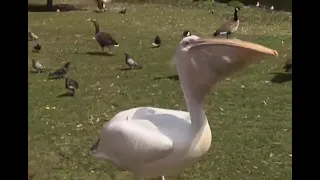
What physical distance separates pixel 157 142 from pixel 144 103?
149 inches

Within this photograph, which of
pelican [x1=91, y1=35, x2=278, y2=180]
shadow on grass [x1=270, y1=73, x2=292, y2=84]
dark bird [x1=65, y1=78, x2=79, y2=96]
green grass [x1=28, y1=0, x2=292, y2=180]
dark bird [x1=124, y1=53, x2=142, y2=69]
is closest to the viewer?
pelican [x1=91, y1=35, x2=278, y2=180]

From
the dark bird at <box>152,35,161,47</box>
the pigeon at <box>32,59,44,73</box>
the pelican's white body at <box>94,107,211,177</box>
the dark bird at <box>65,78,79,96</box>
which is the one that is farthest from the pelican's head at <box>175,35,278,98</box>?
the dark bird at <box>152,35,161,47</box>

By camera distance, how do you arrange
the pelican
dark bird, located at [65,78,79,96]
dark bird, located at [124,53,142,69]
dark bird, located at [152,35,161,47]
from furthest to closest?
dark bird, located at [152,35,161,47]
dark bird, located at [124,53,142,69]
dark bird, located at [65,78,79,96]
the pelican

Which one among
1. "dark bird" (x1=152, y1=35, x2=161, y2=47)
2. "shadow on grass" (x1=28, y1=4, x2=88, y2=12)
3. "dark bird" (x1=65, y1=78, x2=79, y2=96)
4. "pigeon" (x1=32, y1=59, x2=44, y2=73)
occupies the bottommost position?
"shadow on grass" (x1=28, y1=4, x2=88, y2=12)

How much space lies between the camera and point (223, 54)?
2.93 metres

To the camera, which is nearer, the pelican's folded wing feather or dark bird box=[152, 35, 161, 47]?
the pelican's folded wing feather

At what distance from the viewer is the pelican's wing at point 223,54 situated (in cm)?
288

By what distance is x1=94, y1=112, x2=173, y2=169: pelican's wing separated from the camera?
3127mm

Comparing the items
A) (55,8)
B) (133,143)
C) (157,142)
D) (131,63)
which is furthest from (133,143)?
(55,8)

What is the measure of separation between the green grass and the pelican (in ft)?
4.85

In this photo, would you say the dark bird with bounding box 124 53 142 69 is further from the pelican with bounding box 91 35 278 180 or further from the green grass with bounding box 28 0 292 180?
the pelican with bounding box 91 35 278 180

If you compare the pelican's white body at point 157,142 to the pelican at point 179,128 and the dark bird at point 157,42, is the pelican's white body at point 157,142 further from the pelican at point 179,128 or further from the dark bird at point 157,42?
the dark bird at point 157,42
